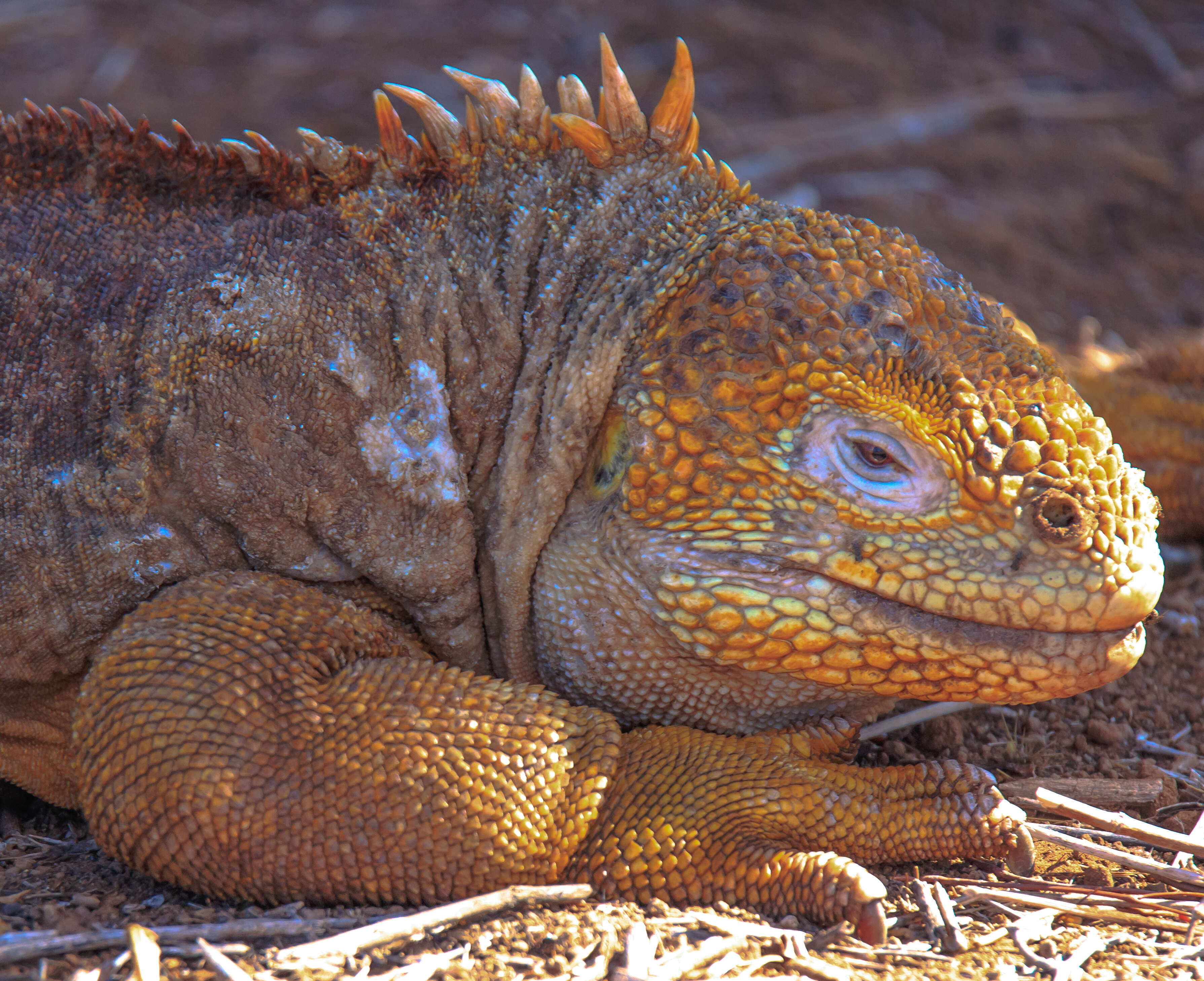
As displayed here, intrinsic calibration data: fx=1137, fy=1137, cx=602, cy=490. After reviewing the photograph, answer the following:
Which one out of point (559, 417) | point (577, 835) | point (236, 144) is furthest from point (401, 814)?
point (236, 144)

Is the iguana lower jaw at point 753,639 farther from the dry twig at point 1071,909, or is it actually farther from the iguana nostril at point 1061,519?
the dry twig at point 1071,909

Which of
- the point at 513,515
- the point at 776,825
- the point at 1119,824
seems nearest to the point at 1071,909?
the point at 1119,824

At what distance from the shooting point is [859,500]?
3.21 metres

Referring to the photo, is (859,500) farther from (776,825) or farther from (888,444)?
(776,825)

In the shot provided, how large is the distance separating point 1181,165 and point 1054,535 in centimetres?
824

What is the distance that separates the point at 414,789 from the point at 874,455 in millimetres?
1575

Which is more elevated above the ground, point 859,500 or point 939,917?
point 859,500

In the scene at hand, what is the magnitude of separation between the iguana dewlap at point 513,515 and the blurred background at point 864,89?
5233 mm

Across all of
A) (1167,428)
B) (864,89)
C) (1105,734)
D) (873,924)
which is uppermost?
(864,89)

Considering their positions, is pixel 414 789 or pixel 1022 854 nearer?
pixel 414 789

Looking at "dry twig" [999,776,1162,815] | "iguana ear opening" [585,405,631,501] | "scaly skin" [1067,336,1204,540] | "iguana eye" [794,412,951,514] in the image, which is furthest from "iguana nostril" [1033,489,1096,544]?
"scaly skin" [1067,336,1204,540]

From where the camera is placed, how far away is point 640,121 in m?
3.84

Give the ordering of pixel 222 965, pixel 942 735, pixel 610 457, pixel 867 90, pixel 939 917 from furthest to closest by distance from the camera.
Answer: pixel 867 90
pixel 942 735
pixel 610 457
pixel 939 917
pixel 222 965

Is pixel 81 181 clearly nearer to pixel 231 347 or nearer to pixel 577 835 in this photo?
pixel 231 347
